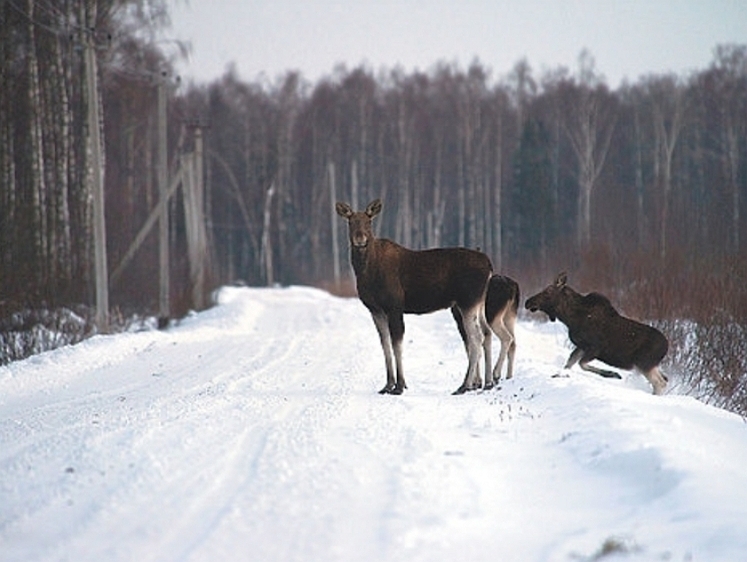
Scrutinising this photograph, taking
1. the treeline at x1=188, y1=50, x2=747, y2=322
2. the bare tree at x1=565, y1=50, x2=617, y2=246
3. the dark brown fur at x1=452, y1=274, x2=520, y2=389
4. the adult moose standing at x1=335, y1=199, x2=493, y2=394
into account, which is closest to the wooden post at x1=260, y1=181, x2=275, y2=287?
the treeline at x1=188, y1=50, x2=747, y2=322

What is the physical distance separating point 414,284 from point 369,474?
4.75 meters

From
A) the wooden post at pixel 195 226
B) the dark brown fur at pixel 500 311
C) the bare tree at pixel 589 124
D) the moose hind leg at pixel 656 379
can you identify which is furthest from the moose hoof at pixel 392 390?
the bare tree at pixel 589 124

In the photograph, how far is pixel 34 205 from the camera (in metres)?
20.3

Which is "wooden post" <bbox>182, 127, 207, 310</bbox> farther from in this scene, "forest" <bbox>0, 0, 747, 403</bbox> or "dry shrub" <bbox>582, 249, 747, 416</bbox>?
"dry shrub" <bbox>582, 249, 747, 416</bbox>

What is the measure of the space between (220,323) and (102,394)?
13.1m

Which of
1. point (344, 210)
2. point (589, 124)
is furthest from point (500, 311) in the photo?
point (589, 124)

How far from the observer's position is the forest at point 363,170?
54.7ft

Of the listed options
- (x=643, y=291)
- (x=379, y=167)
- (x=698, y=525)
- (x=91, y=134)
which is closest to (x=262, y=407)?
(x=698, y=525)

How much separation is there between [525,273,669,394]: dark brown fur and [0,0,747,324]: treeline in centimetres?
423

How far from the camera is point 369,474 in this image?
17.8 feet

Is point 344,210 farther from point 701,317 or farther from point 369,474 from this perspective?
point 701,317

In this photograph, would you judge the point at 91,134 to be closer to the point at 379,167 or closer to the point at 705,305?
the point at 705,305

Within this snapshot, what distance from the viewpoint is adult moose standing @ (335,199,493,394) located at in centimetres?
990

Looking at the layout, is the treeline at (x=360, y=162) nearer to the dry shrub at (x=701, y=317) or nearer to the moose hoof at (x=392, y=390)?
the dry shrub at (x=701, y=317)
